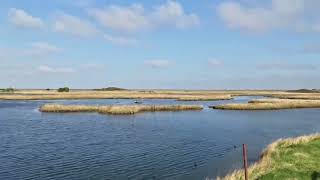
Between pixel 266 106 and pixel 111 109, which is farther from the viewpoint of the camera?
pixel 266 106

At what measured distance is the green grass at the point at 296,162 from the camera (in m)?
18.4

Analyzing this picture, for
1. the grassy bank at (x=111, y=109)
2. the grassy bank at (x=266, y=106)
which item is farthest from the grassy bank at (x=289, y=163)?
the grassy bank at (x=266, y=106)

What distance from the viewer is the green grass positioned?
726 inches

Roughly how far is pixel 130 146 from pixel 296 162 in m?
14.2

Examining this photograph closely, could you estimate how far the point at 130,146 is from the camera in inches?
1281

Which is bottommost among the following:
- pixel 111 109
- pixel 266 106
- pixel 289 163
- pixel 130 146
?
pixel 130 146

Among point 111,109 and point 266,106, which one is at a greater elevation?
point 111,109

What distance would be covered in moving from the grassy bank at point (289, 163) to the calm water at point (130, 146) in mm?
2277

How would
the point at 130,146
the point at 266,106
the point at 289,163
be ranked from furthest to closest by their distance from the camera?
the point at 266,106, the point at 130,146, the point at 289,163

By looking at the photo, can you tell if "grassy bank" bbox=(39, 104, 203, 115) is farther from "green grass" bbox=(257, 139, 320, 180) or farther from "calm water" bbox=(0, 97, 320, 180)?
"green grass" bbox=(257, 139, 320, 180)

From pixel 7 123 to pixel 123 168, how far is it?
2827cm

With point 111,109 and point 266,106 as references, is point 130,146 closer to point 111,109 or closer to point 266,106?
point 111,109

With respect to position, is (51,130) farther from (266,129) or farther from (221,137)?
(266,129)

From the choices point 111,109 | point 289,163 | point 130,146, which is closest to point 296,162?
point 289,163
